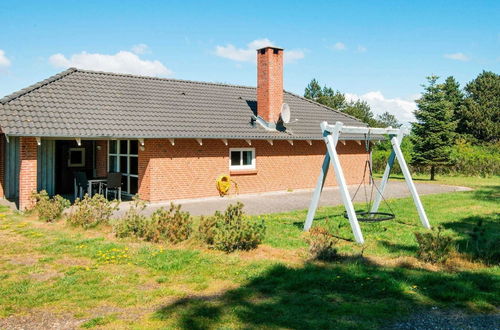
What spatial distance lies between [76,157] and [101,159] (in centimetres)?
99

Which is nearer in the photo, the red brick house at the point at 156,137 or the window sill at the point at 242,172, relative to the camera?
the red brick house at the point at 156,137

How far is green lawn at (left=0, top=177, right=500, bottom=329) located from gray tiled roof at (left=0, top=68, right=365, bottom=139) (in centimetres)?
536

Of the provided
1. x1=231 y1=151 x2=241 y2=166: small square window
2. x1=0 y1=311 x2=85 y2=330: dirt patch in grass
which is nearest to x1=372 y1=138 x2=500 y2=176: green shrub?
x1=231 y1=151 x2=241 y2=166: small square window

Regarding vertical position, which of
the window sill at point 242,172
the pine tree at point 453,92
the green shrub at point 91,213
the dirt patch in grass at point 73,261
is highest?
the pine tree at point 453,92

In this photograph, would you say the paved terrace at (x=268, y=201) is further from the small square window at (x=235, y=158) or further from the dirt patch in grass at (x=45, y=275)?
the dirt patch in grass at (x=45, y=275)

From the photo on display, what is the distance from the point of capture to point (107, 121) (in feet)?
50.9


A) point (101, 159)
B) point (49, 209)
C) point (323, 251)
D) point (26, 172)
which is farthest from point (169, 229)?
point (101, 159)

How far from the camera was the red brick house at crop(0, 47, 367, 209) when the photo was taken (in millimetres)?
14609

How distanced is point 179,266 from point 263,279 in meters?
1.55

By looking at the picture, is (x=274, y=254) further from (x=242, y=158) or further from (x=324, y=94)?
(x=324, y=94)

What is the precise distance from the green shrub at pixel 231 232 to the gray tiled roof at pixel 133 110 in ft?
23.3

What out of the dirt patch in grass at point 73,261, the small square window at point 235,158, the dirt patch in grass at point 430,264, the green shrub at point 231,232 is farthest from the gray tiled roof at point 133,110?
the dirt patch in grass at point 430,264

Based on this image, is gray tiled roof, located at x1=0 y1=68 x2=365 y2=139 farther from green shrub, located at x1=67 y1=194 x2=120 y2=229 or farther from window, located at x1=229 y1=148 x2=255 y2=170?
green shrub, located at x1=67 y1=194 x2=120 y2=229

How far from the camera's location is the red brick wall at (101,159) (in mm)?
18453
